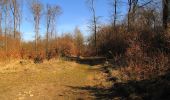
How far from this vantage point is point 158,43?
20.1 meters

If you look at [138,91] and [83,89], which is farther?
[83,89]

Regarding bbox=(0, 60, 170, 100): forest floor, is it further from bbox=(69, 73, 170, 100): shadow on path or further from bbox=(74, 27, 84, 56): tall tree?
bbox=(74, 27, 84, 56): tall tree

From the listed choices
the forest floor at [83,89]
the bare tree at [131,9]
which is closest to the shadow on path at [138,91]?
the forest floor at [83,89]

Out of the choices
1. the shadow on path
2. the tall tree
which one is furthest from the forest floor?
the tall tree

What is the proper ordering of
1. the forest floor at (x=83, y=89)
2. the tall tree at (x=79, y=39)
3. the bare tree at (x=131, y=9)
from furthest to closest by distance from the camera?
the tall tree at (x=79, y=39), the bare tree at (x=131, y=9), the forest floor at (x=83, y=89)

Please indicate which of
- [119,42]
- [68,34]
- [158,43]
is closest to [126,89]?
[158,43]

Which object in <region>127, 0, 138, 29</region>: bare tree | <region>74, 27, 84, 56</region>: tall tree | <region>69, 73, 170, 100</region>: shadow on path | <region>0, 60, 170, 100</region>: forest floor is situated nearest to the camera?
<region>69, 73, 170, 100</region>: shadow on path

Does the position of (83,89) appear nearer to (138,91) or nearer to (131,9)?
(138,91)

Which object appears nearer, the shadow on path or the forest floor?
the shadow on path

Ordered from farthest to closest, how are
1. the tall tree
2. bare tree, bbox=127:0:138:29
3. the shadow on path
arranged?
1. the tall tree
2. bare tree, bbox=127:0:138:29
3. the shadow on path

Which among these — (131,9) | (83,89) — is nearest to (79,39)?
(131,9)

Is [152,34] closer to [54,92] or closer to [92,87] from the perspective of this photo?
[92,87]

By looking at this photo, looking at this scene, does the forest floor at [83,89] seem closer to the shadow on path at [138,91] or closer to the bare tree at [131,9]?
the shadow on path at [138,91]

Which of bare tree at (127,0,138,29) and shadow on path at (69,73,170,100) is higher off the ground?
bare tree at (127,0,138,29)
